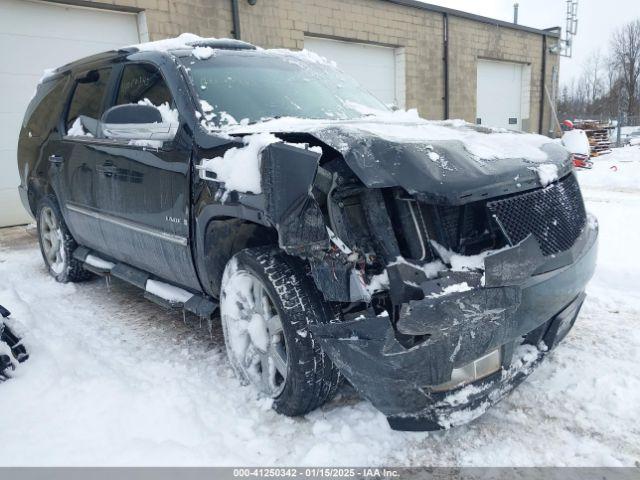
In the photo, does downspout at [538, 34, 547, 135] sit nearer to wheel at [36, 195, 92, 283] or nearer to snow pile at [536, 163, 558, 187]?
wheel at [36, 195, 92, 283]

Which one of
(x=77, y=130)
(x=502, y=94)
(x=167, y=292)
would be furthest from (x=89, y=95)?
(x=502, y=94)

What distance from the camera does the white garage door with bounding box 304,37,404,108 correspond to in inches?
460

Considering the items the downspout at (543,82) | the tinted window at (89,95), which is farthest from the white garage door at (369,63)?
the downspout at (543,82)

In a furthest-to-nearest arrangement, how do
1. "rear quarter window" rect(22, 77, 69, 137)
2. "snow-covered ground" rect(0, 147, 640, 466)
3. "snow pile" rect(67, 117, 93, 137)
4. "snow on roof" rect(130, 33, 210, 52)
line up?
1. "rear quarter window" rect(22, 77, 69, 137)
2. "snow pile" rect(67, 117, 93, 137)
3. "snow on roof" rect(130, 33, 210, 52)
4. "snow-covered ground" rect(0, 147, 640, 466)

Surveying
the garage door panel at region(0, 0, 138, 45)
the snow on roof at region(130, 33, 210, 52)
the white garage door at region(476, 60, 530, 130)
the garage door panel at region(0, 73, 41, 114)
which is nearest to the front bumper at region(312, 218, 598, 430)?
the snow on roof at region(130, 33, 210, 52)

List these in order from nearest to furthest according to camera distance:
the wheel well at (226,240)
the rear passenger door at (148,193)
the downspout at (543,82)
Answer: the wheel well at (226,240)
the rear passenger door at (148,193)
the downspout at (543,82)

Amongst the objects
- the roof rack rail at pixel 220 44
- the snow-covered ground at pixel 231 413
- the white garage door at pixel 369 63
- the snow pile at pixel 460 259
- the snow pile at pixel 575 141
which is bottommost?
the snow-covered ground at pixel 231 413

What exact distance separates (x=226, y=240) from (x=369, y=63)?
11.2m

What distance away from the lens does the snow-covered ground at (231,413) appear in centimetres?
219

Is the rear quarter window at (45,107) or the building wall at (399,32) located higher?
the building wall at (399,32)

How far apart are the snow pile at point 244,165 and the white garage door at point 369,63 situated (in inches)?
369

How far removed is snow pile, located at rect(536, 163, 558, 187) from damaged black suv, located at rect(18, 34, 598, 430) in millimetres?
10

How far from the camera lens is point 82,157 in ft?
13.3

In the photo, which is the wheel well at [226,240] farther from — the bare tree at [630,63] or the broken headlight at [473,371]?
the bare tree at [630,63]
